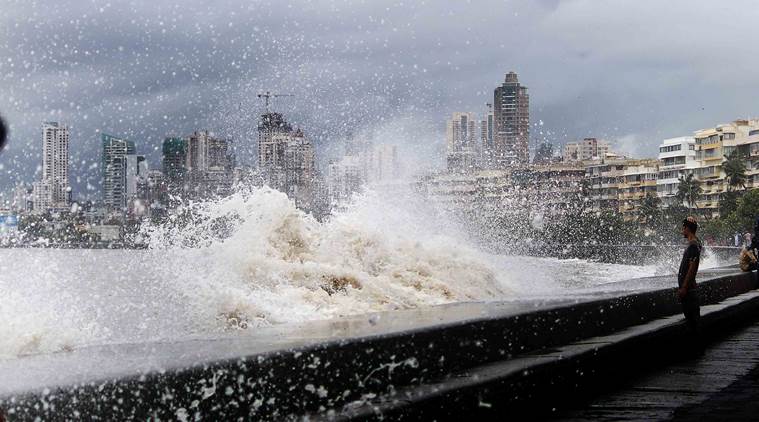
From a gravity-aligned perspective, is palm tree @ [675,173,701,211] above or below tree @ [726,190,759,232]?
above

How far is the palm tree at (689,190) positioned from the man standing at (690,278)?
12942 centimetres

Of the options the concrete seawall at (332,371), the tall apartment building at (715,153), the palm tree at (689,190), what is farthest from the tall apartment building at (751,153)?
the concrete seawall at (332,371)

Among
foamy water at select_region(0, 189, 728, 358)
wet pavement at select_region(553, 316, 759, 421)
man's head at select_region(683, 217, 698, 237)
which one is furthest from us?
foamy water at select_region(0, 189, 728, 358)

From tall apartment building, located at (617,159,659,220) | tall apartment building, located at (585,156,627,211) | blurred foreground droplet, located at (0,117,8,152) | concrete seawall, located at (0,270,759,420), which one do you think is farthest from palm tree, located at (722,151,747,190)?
blurred foreground droplet, located at (0,117,8,152)

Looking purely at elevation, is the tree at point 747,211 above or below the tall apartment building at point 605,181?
below

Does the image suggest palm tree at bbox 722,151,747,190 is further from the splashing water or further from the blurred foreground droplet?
the blurred foreground droplet

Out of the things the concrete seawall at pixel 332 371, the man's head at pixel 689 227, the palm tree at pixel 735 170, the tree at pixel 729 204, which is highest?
the palm tree at pixel 735 170

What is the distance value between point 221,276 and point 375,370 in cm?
1052

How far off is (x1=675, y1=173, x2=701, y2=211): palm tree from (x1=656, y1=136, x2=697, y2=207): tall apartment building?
8.06 m

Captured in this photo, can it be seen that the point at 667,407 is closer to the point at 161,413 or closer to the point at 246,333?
the point at 246,333

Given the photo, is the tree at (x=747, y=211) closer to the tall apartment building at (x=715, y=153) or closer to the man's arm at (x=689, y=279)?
the tall apartment building at (x=715, y=153)

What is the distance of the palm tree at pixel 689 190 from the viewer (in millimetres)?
133000

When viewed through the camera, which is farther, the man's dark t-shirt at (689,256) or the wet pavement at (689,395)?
the man's dark t-shirt at (689,256)

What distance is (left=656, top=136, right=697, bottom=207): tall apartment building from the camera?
146125mm
